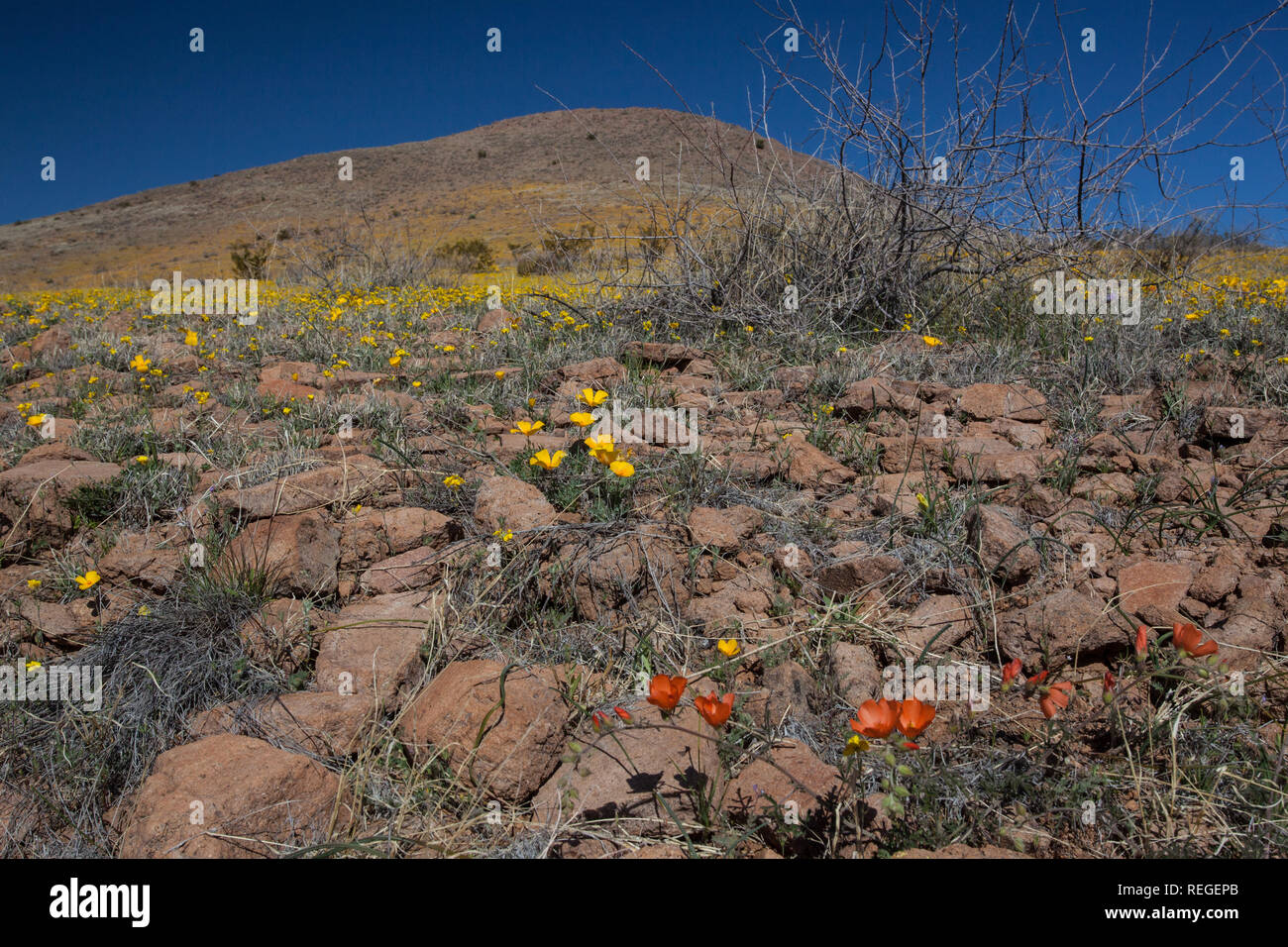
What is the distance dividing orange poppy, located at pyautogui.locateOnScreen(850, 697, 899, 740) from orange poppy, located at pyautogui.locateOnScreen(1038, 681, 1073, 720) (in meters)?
0.36

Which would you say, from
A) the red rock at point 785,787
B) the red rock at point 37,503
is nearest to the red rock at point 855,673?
the red rock at point 785,787

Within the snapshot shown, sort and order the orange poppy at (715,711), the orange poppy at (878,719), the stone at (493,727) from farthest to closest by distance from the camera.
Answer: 1. the stone at (493,727)
2. the orange poppy at (715,711)
3. the orange poppy at (878,719)

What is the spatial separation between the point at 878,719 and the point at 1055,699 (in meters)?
0.51

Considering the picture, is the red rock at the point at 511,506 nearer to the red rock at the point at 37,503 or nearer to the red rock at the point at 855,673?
the red rock at the point at 855,673

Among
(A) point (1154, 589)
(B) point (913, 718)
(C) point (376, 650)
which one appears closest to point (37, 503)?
(C) point (376, 650)

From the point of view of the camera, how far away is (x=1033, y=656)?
1768mm

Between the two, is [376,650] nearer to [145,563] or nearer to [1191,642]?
[145,563]

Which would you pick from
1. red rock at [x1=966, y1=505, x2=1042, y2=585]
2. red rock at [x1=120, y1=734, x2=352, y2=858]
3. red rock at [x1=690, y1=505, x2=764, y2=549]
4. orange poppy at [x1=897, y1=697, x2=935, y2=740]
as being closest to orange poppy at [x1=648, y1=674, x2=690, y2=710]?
orange poppy at [x1=897, y1=697, x2=935, y2=740]

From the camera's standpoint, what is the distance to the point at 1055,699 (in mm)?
1441

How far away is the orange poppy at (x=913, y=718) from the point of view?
3.98 feet

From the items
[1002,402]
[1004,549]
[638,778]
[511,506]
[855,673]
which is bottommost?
[638,778]

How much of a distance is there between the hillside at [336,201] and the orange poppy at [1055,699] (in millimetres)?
14191
